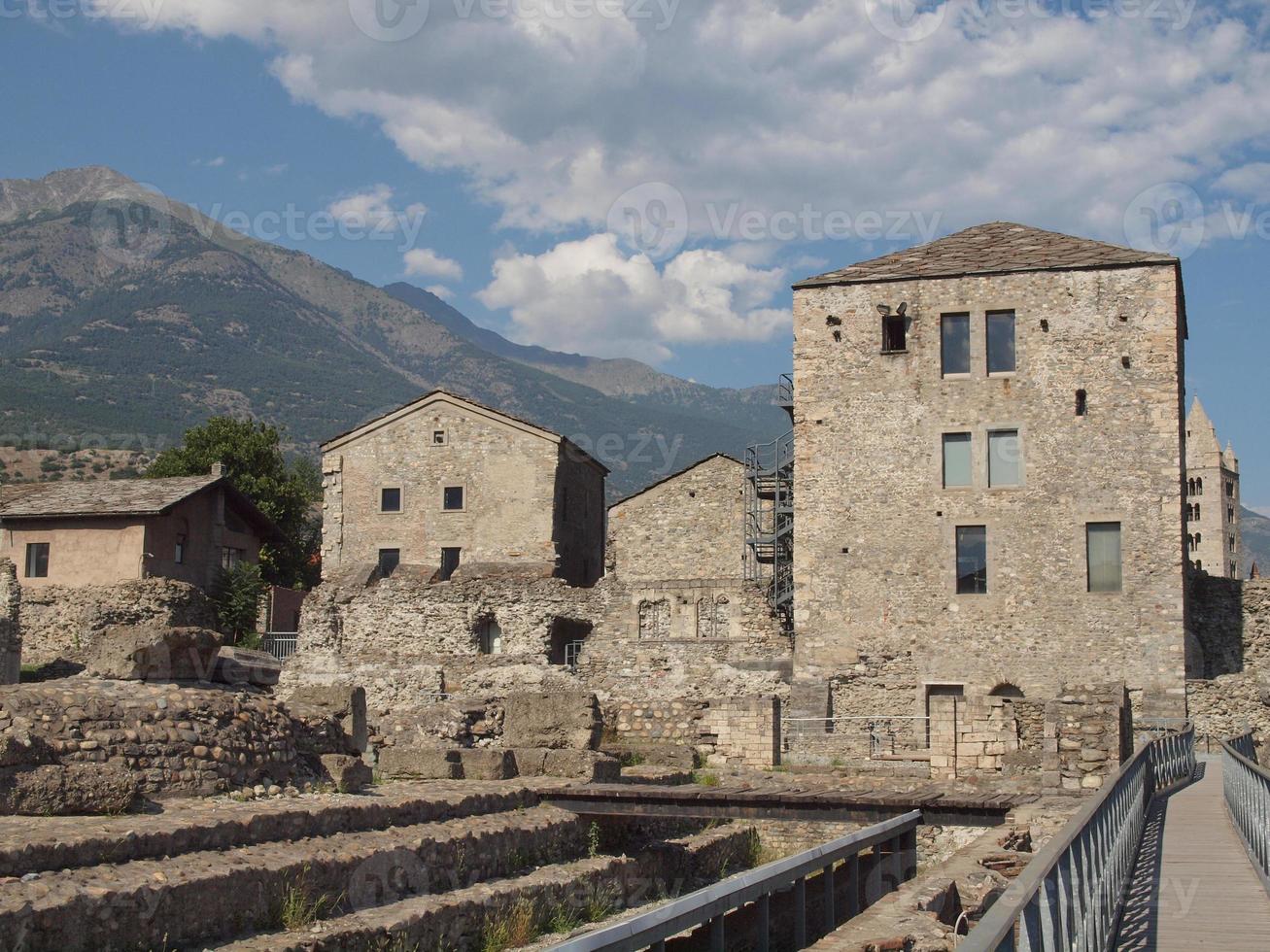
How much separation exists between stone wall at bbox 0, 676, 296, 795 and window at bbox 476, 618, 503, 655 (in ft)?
75.5

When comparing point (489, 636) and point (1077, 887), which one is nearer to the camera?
point (1077, 887)

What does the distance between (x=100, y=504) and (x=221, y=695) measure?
32.7 m

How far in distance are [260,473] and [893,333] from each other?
36.3 m

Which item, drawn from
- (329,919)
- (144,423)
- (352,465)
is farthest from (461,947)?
(144,423)

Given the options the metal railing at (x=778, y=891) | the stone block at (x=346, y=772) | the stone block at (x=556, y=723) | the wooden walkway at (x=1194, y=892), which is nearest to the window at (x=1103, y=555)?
the wooden walkway at (x=1194, y=892)

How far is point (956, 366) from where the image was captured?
34906mm

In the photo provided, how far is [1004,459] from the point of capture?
34375 mm

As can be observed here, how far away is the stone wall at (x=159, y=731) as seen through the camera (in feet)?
46.1

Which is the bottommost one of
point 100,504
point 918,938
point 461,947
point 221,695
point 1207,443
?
point 461,947

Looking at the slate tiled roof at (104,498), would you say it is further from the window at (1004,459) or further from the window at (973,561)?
the window at (1004,459)

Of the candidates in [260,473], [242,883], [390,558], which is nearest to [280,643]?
[390,558]

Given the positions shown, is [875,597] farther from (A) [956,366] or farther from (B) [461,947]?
(B) [461,947]

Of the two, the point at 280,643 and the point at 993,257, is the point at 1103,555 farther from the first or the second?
the point at 280,643

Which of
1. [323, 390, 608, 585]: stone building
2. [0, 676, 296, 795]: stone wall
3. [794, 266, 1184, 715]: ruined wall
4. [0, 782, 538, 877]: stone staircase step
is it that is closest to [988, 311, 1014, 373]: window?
[794, 266, 1184, 715]: ruined wall
